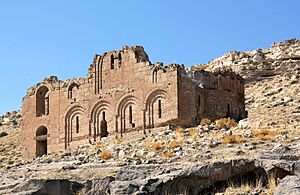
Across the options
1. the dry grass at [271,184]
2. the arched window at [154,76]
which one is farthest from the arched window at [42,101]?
the dry grass at [271,184]

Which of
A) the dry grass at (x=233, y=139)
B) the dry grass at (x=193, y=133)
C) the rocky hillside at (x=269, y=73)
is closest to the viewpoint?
the dry grass at (x=233, y=139)

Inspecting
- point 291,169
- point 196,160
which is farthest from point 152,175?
point 291,169

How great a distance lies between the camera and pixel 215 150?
2817cm

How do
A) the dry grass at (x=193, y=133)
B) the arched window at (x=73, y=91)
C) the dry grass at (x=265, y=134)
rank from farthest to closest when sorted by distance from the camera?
the arched window at (x=73, y=91) → the dry grass at (x=193, y=133) → the dry grass at (x=265, y=134)

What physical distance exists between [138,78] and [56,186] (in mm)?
16692

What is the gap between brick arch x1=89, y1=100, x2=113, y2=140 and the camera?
41.6 meters

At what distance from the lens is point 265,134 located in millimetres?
29281

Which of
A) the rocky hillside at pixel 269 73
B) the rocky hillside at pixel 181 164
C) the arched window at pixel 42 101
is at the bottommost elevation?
the rocky hillside at pixel 181 164

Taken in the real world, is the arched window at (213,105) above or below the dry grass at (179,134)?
above

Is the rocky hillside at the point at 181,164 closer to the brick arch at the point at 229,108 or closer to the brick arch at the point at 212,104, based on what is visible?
the brick arch at the point at 212,104

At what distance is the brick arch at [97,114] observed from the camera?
136 feet

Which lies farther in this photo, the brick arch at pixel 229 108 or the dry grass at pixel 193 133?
the brick arch at pixel 229 108

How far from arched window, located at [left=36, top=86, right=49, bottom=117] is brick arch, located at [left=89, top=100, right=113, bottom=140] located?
13.1 ft

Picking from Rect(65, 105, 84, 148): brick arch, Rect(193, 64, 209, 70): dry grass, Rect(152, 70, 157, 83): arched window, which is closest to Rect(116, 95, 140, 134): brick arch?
Rect(152, 70, 157, 83): arched window
